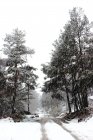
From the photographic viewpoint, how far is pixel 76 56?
105 feet

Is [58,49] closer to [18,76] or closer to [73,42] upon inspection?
[73,42]

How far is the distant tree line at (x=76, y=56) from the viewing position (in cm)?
2906

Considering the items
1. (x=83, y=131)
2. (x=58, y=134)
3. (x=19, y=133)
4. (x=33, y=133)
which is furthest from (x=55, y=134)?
(x=19, y=133)

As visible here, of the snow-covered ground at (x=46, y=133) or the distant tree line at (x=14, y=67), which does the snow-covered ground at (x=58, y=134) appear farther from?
the distant tree line at (x=14, y=67)

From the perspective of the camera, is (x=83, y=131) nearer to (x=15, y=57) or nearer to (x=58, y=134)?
(x=58, y=134)

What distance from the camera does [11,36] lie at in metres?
36.4

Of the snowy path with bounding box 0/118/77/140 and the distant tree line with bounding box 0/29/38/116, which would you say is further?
the distant tree line with bounding box 0/29/38/116

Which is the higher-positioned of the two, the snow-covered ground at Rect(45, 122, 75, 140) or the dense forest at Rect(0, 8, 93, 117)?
the dense forest at Rect(0, 8, 93, 117)

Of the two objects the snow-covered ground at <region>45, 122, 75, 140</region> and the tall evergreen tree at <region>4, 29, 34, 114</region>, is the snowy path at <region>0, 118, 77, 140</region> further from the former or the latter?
the tall evergreen tree at <region>4, 29, 34, 114</region>

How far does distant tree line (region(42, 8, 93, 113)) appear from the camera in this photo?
29.1 metres

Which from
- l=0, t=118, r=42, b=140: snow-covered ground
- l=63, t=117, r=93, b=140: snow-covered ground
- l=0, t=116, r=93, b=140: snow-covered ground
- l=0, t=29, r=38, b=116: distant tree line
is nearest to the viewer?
l=63, t=117, r=93, b=140: snow-covered ground

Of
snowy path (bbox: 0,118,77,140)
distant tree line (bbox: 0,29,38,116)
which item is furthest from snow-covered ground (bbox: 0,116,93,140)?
distant tree line (bbox: 0,29,38,116)

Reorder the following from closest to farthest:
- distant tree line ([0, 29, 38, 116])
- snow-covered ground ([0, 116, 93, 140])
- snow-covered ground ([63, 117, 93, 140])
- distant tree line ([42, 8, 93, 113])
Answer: snow-covered ground ([63, 117, 93, 140])
snow-covered ground ([0, 116, 93, 140])
distant tree line ([42, 8, 93, 113])
distant tree line ([0, 29, 38, 116])

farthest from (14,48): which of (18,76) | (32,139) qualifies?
(32,139)
